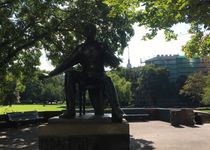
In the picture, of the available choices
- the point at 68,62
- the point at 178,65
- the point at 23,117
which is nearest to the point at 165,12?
the point at 68,62

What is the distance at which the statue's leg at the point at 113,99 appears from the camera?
7.32 m

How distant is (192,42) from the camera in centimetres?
1927

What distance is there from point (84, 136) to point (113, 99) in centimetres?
90

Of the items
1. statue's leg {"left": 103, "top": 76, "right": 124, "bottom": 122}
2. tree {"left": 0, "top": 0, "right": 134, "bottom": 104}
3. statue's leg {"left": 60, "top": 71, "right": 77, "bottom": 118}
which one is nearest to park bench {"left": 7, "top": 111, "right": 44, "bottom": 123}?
tree {"left": 0, "top": 0, "right": 134, "bottom": 104}

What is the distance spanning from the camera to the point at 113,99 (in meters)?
7.54

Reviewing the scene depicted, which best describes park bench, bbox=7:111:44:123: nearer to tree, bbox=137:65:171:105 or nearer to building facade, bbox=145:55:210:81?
tree, bbox=137:65:171:105

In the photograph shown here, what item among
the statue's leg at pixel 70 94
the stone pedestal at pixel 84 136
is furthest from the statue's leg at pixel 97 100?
the stone pedestal at pixel 84 136

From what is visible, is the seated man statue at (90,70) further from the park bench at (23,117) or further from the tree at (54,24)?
the park bench at (23,117)

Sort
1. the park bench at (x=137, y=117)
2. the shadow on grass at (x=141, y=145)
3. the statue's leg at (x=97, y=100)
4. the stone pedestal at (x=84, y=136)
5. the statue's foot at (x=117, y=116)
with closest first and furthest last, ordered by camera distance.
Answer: the stone pedestal at (x=84, y=136) → the statue's foot at (x=117, y=116) → the statue's leg at (x=97, y=100) → the shadow on grass at (x=141, y=145) → the park bench at (x=137, y=117)

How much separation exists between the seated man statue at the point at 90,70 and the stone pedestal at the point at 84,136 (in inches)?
14.7

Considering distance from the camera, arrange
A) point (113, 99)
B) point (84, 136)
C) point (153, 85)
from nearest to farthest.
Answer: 1. point (84, 136)
2. point (113, 99)
3. point (153, 85)

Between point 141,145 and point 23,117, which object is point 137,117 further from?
point 141,145

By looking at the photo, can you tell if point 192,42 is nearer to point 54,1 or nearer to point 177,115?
point 177,115

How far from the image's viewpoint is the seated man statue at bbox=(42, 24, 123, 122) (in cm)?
763
